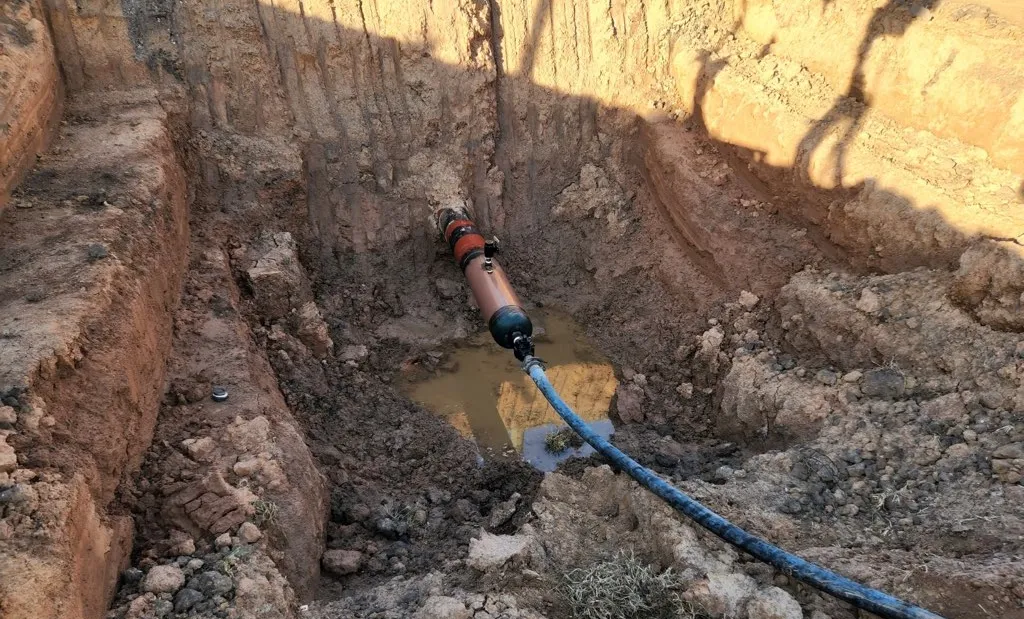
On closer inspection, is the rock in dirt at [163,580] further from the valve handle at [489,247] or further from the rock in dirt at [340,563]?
the valve handle at [489,247]

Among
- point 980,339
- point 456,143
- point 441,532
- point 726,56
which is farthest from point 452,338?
point 980,339

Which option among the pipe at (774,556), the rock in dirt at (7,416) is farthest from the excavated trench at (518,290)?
the pipe at (774,556)

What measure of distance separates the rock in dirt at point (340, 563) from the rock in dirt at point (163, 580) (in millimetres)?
1149

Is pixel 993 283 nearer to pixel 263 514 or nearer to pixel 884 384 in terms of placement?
pixel 884 384

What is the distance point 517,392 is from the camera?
7.61 meters

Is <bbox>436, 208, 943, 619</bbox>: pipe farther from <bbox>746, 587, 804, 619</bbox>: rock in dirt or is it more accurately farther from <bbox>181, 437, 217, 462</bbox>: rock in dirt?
<bbox>181, 437, 217, 462</bbox>: rock in dirt

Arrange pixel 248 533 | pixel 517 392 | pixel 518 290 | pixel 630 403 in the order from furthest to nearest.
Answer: pixel 518 290 < pixel 517 392 < pixel 630 403 < pixel 248 533

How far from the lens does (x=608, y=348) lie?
8008mm

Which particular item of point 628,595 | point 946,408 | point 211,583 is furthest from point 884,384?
point 211,583

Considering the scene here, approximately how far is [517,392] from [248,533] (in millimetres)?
3819

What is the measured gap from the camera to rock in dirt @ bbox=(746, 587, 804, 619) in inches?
141

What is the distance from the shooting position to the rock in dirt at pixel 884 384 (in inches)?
205

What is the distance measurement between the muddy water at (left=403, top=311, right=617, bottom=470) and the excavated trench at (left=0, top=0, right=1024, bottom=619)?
4 centimetres

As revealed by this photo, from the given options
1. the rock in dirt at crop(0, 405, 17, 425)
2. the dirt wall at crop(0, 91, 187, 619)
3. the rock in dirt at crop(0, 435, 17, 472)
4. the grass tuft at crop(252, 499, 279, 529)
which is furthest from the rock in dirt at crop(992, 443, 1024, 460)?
the rock in dirt at crop(0, 405, 17, 425)
